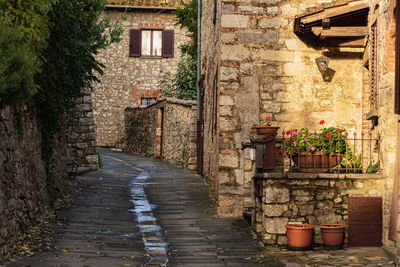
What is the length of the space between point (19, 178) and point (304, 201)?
4.07 m

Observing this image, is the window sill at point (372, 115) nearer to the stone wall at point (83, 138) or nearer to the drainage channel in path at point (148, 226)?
the drainage channel in path at point (148, 226)

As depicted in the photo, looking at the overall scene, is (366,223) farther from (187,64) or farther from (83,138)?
(187,64)

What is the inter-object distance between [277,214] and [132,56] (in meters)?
21.2

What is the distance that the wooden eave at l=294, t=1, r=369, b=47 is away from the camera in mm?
10273

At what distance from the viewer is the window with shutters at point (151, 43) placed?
29.1 meters

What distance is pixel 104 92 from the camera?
29547 millimetres

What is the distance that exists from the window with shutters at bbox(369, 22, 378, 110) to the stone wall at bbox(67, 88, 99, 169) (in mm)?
10523

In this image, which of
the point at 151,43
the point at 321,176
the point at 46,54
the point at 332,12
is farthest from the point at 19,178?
the point at 151,43

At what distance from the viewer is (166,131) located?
22547 mm

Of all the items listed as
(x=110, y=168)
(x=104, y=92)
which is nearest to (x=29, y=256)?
(x=110, y=168)

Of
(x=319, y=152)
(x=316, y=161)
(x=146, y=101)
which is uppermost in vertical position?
(x=146, y=101)

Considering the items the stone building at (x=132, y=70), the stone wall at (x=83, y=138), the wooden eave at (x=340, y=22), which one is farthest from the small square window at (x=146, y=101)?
the wooden eave at (x=340, y=22)

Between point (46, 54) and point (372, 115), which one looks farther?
point (46, 54)

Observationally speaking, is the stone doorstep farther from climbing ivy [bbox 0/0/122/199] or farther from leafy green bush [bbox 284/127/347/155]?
climbing ivy [bbox 0/0/122/199]
